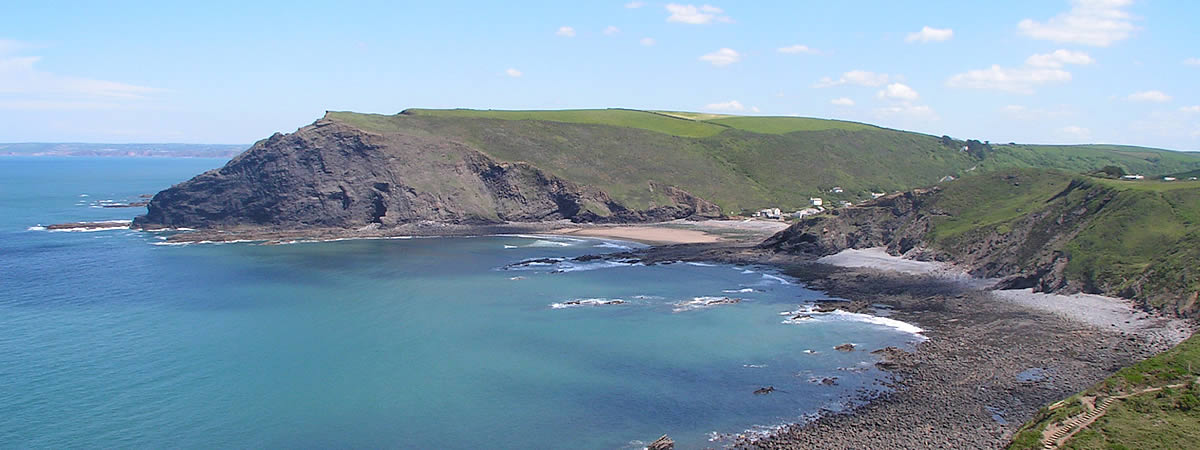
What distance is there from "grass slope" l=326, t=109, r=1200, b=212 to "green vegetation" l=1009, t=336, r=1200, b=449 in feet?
325

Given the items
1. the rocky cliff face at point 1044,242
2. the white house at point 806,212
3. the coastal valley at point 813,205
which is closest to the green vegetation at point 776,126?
the coastal valley at point 813,205

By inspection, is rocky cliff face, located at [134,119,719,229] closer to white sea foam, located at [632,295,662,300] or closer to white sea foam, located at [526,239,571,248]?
white sea foam, located at [526,239,571,248]

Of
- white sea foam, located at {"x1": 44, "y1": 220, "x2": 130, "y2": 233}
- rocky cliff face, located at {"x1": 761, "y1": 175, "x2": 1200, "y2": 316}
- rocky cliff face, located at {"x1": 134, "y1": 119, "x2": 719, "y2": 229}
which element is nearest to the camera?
rocky cliff face, located at {"x1": 761, "y1": 175, "x2": 1200, "y2": 316}

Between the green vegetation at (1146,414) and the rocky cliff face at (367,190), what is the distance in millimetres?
96884

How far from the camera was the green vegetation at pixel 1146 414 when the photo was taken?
91.1 ft

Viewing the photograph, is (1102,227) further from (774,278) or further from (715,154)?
(715,154)

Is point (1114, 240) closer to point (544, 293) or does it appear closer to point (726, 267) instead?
point (726, 267)

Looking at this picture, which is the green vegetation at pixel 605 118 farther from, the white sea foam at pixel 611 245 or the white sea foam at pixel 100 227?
the white sea foam at pixel 611 245

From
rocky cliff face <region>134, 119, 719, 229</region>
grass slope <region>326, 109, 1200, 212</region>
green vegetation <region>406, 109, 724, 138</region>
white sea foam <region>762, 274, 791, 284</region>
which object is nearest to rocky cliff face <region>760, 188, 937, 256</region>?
white sea foam <region>762, 274, 791, 284</region>

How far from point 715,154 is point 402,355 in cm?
11629

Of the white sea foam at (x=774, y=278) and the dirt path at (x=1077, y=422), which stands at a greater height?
the dirt path at (x=1077, y=422)

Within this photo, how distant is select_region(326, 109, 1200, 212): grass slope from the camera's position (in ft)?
456

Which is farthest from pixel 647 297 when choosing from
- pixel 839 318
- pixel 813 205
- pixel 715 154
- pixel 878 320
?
pixel 715 154

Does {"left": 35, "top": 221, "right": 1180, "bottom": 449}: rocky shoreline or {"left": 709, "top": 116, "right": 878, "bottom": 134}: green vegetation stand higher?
{"left": 709, "top": 116, "right": 878, "bottom": 134}: green vegetation
